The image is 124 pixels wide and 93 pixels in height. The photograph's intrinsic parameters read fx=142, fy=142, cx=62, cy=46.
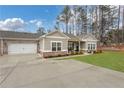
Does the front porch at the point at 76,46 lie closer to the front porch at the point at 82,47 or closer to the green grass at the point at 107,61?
the front porch at the point at 82,47

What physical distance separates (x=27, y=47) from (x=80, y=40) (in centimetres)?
784

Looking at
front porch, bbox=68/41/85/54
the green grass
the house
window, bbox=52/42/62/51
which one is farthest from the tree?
the green grass

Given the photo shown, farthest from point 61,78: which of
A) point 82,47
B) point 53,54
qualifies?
point 82,47

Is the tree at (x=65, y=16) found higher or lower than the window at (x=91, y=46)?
higher

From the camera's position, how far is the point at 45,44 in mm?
15773

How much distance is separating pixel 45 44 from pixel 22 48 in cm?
491

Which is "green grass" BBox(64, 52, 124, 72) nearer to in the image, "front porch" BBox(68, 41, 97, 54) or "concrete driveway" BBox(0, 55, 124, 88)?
"concrete driveway" BBox(0, 55, 124, 88)

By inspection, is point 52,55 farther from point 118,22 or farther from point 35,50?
point 118,22

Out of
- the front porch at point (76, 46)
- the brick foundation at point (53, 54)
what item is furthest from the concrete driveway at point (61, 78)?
the front porch at point (76, 46)

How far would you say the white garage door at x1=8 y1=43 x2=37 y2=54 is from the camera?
60.3ft

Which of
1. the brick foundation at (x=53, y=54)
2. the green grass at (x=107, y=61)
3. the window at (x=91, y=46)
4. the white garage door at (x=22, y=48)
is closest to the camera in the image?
the green grass at (x=107, y=61)

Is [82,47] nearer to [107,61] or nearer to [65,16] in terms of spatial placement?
[107,61]

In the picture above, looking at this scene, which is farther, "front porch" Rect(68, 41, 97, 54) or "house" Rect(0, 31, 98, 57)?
"front porch" Rect(68, 41, 97, 54)

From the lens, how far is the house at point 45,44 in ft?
52.9
